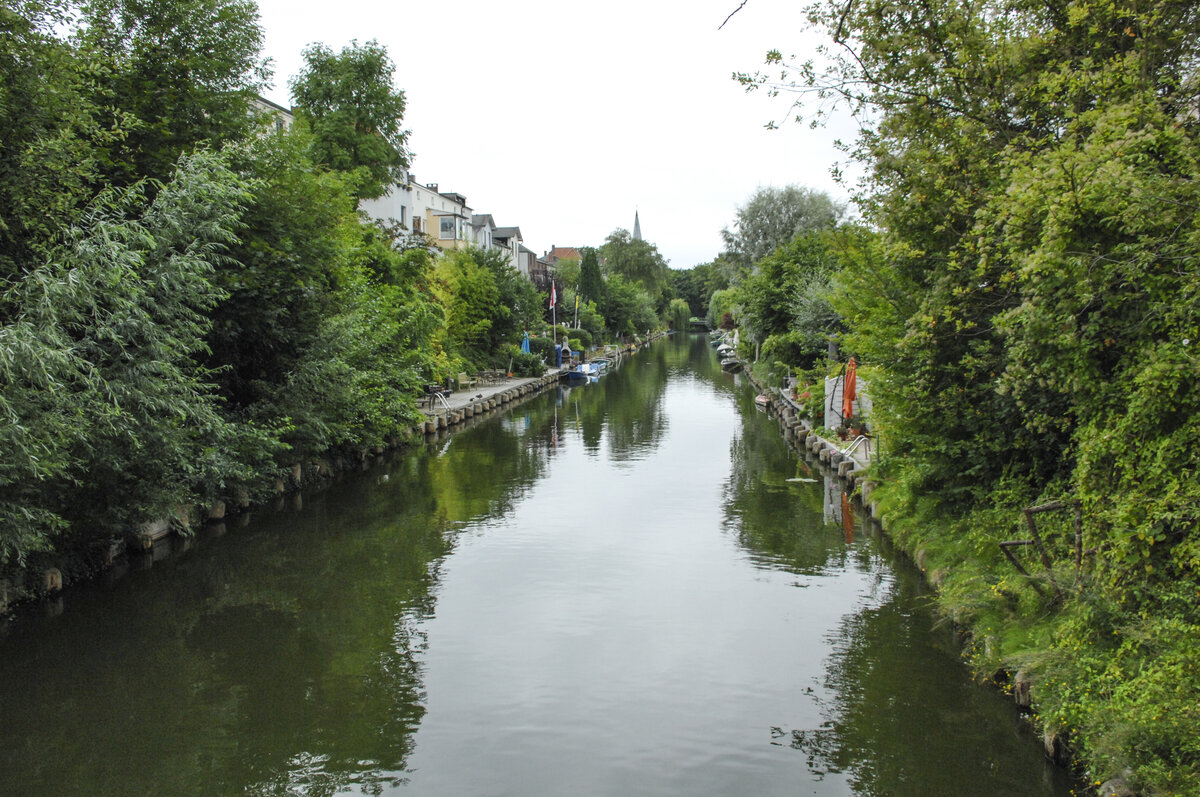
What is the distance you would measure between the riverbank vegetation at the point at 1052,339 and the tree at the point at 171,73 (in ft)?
37.7

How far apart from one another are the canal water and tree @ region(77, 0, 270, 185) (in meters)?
7.53

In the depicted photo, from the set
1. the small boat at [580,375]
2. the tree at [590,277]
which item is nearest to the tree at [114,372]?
the small boat at [580,375]

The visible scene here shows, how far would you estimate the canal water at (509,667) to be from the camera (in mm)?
7902

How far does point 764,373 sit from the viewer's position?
138ft

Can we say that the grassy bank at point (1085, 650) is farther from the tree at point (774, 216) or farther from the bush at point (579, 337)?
the bush at point (579, 337)

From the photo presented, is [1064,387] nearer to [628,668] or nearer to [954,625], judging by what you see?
[954,625]

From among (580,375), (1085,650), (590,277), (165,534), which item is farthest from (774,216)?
(1085,650)

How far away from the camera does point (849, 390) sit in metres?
22.9

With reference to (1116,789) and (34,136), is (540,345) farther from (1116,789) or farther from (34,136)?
(1116,789)

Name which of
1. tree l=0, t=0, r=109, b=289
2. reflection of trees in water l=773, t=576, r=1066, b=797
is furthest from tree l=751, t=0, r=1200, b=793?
tree l=0, t=0, r=109, b=289

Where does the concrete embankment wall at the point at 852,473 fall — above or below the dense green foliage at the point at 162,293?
below

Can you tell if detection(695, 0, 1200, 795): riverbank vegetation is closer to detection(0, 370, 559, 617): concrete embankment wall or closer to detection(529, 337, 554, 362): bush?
detection(0, 370, 559, 617): concrete embankment wall

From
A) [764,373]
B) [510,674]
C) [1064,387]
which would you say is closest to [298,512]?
[510,674]

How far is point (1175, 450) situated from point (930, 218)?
19.0 ft
